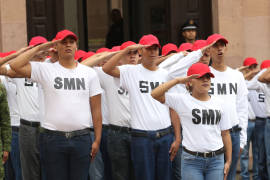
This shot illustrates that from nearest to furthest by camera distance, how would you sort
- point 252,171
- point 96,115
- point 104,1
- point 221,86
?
point 96,115 < point 221,86 < point 252,171 < point 104,1

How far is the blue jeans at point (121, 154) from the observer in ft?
30.6

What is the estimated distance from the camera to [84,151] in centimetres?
779

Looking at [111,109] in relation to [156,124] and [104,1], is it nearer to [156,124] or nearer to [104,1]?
[156,124]

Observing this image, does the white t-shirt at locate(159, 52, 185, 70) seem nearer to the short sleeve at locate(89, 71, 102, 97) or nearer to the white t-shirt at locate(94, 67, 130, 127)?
the white t-shirt at locate(94, 67, 130, 127)

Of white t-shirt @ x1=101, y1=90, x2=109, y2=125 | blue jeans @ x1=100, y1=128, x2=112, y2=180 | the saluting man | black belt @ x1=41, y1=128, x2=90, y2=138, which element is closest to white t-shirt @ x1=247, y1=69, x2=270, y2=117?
white t-shirt @ x1=101, y1=90, x2=109, y2=125

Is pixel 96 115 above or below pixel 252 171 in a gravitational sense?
above

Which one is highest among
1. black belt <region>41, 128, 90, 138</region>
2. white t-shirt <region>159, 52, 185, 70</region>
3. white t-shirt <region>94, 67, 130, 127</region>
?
white t-shirt <region>159, 52, 185, 70</region>

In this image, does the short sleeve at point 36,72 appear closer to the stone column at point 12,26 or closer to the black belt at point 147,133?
the black belt at point 147,133

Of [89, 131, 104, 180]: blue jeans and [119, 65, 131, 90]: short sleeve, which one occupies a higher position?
[119, 65, 131, 90]: short sleeve

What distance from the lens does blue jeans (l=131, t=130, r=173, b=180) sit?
8508 millimetres

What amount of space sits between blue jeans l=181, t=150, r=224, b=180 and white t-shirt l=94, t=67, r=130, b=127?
208 centimetres

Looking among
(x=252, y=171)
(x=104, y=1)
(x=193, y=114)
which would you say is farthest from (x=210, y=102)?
(x=104, y=1)

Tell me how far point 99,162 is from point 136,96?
221 centimetres

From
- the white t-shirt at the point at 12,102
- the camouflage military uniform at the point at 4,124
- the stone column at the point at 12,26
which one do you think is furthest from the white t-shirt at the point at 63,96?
the stone column at the point at 12,26
